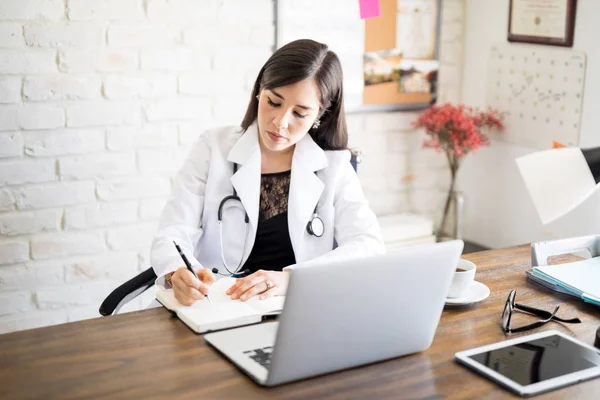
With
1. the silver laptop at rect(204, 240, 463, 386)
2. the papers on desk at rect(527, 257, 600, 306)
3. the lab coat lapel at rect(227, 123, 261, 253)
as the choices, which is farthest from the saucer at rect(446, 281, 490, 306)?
the lab coat lapel at rect(227, 123, 261, 253)

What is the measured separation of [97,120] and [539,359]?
179 cm

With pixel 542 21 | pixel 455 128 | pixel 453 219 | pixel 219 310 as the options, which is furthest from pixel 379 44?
pixel 219 310

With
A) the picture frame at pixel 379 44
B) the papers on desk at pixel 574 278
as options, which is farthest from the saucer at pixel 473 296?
the picture frame at pixel 379 44

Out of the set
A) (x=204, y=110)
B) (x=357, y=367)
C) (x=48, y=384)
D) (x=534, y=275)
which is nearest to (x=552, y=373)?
(x=357, y=367)

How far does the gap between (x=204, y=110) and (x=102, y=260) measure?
2.18 ft

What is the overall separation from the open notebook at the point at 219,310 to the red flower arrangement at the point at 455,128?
1655 millimetres

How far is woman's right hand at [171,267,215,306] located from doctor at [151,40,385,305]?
0.92ft

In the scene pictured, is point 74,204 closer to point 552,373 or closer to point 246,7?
point 246,7

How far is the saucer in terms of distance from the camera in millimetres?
1725

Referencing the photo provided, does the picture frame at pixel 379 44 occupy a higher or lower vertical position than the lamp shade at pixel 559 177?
higher

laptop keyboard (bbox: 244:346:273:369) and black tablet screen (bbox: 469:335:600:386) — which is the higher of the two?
laptop keyboard (bbox: 244:346:273:369)

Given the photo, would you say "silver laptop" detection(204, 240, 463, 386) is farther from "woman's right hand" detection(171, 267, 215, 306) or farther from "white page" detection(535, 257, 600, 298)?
"white page" detection(535, 257, 600, 298)

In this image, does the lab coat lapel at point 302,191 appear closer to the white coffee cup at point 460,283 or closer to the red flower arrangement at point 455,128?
the white coffee cup at point 460,283

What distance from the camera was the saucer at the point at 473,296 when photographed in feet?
5.66
